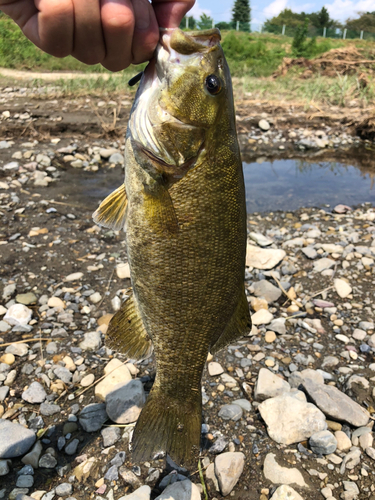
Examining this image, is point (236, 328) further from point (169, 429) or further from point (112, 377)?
point (112, 377)

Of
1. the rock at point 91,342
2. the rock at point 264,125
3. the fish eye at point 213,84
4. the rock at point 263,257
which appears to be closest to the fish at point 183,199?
the fish eye at point 213,84

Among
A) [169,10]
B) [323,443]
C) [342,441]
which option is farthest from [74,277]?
[169,10]

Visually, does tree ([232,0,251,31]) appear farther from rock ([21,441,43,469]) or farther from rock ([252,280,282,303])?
rock ([21,441,43,469])

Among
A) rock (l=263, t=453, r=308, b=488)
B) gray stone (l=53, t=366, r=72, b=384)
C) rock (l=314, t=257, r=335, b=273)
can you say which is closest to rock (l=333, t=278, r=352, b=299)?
rock (l=314, t=257, r=335, b=273)

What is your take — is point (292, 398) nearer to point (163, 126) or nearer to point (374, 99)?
point (163, 126)

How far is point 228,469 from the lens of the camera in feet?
9.49

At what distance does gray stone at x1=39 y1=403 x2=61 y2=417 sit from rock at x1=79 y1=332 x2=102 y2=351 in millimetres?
718

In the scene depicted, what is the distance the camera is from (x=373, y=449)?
3109mm

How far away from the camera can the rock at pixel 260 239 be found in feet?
20.7

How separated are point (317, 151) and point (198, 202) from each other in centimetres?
1183

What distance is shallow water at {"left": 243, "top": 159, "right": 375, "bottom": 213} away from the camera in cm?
880

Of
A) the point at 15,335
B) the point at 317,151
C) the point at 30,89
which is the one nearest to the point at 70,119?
the point at 30,89

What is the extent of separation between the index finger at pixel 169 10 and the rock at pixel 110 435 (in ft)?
9.73

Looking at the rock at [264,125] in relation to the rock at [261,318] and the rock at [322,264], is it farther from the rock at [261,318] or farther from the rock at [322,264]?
the rock at [261,318]
